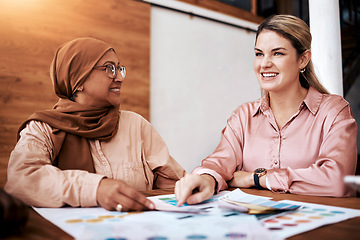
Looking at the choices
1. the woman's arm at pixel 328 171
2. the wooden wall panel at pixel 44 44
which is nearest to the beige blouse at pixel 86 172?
the woman's arm at pixel 328 171

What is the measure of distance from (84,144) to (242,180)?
2.28ft

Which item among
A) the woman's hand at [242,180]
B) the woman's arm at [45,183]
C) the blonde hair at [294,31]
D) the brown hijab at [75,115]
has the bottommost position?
the woman's hand at [242,180]

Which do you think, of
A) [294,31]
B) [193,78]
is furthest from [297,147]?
[193,78]

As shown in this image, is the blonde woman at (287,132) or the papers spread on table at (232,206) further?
the blonde woman at (287,132)

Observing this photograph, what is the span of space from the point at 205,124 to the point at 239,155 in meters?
2.28

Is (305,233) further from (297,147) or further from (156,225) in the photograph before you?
(297,147)

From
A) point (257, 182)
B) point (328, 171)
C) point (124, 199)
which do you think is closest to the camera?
point (124, 199)

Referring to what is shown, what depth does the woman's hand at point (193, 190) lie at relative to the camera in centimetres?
95

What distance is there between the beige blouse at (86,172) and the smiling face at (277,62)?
2.09ft

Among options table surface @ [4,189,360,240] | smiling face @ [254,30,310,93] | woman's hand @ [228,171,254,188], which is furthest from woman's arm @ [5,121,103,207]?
smiling face @ [254,30,310,93]

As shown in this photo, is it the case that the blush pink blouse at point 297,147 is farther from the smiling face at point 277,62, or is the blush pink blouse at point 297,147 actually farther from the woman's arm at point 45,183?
the woman's arm at point 45,183

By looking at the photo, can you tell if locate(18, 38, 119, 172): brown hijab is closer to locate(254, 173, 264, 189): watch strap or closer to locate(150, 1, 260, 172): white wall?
locate(254, 173, 264, 189): watch strap

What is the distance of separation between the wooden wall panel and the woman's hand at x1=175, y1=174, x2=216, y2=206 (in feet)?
5.74

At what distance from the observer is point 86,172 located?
97 cm
